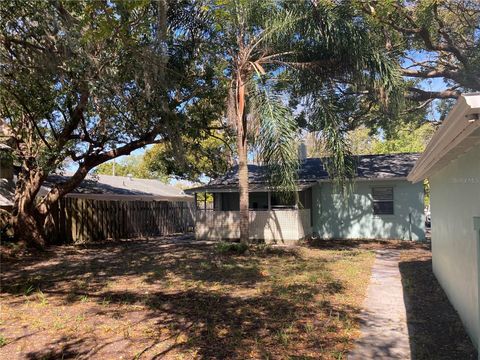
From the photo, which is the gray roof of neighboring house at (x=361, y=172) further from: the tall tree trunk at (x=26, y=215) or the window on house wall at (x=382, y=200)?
the tall tree trunk at (x=26, y=215)

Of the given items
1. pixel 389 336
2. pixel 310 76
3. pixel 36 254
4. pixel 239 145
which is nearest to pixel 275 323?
pixel 389 336

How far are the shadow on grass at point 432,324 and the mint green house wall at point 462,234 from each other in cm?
16

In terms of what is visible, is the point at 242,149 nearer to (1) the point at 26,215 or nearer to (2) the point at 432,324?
(1) the point at 26,215

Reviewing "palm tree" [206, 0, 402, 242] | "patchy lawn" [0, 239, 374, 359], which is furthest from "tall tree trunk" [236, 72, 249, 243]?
"patchy lawn" [0, 239, 374, 359]

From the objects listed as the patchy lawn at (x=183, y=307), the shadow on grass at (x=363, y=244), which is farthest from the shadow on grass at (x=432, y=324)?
the shadow on grass at (x=363, y=244)

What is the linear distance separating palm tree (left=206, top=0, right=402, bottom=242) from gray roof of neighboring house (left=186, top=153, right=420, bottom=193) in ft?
15.6

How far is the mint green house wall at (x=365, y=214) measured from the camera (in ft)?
60.4

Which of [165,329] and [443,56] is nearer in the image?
[165,329]

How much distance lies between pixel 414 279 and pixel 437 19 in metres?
8.62

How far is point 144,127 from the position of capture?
1489 centimetres

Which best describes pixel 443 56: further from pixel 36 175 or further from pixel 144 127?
pixel 36 175

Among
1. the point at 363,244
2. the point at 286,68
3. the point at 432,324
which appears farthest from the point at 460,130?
the point at 363,244

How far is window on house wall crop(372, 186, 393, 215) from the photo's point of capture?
1888 centimetres

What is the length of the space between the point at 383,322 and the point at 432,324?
0.66 metres
